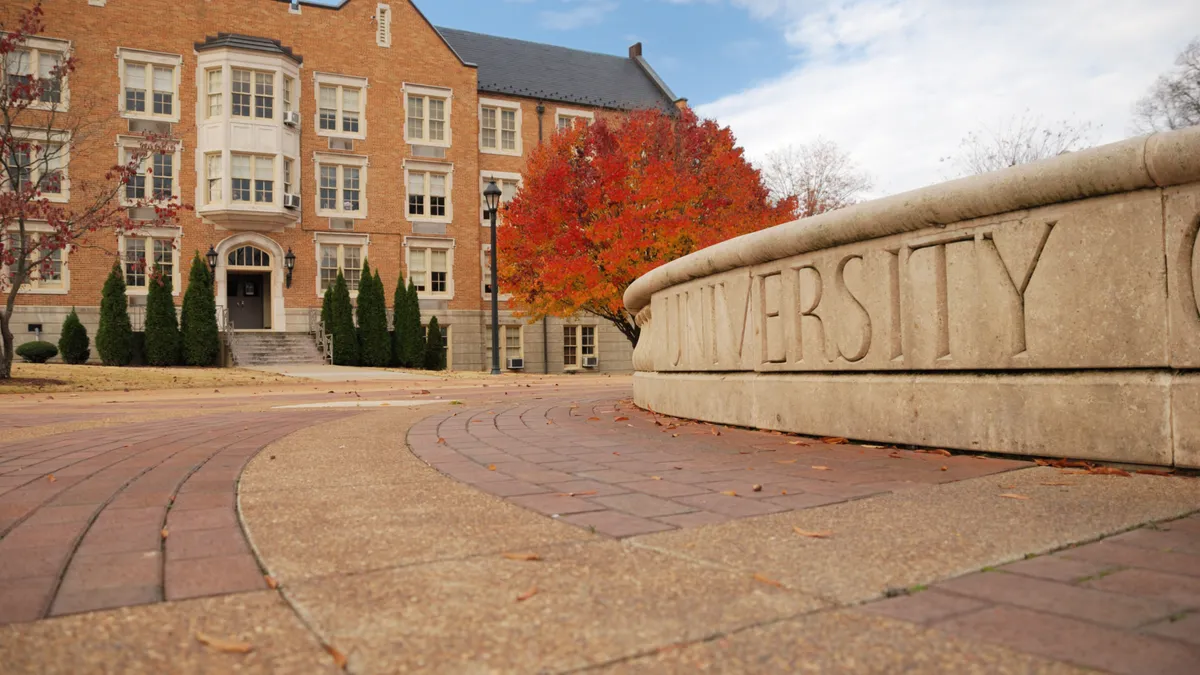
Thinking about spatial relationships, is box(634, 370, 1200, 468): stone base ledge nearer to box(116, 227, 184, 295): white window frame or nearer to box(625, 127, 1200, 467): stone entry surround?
box(625, 127, 1200, 467): stone entry surround

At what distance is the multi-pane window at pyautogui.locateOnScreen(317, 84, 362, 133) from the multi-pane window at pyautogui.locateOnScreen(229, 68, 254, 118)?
2376mm

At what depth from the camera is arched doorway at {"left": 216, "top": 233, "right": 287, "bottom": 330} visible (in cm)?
2591

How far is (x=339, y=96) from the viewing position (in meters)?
27.8

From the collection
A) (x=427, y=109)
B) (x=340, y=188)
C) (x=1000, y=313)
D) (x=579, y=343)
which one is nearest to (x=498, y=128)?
(x=427, y=109)

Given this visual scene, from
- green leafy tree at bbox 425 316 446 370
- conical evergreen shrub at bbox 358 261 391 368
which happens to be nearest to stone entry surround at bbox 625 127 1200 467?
conical evergreen shrub at bbox 358 261 391 368

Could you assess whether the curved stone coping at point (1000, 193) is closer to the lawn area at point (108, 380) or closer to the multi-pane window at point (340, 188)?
the lawn area at point (108, 380)

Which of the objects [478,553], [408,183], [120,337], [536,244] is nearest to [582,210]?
[536,244]

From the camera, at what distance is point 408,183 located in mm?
28953

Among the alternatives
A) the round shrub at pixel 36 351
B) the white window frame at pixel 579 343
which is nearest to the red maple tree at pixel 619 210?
the white window frame at pixel 579 343

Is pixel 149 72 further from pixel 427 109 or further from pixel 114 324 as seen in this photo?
pixel 427 109

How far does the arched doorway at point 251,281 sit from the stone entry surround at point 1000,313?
23659 millimetres

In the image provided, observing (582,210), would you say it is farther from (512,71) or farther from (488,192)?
(512,71)

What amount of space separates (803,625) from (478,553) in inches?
41.9

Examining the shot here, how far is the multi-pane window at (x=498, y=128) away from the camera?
1205 inches
